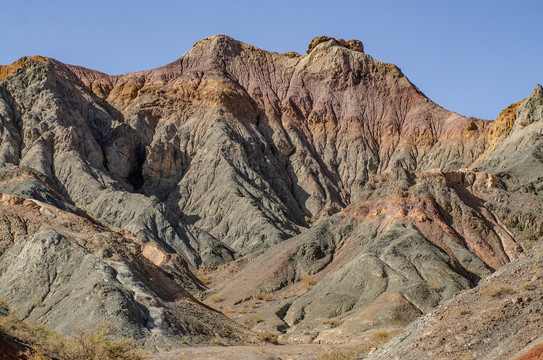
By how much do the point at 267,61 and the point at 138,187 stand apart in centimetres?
4777

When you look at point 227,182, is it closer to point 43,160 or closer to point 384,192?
point 43,160

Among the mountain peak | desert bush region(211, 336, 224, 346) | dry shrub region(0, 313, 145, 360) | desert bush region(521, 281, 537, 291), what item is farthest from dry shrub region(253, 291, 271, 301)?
the mountain peak

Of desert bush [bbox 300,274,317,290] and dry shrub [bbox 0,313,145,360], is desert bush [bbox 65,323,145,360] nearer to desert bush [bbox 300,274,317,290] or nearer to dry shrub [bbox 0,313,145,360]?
dry shrub [bbox 0,313,145,360]

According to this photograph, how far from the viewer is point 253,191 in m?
103

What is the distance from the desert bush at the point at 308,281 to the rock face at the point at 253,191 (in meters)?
0.77

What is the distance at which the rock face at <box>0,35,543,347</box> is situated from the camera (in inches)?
1665

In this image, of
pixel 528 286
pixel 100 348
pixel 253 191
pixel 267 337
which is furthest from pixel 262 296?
pixel 528 286

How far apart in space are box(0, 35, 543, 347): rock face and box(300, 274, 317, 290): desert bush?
77 cm

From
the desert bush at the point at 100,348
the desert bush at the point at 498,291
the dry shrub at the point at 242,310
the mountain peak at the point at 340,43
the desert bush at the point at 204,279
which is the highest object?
the mountain peak at the point at 340,43

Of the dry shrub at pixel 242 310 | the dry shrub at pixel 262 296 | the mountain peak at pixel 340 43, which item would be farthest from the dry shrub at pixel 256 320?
the mountain peak at pixel 340 43

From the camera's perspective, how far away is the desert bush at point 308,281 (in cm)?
6258

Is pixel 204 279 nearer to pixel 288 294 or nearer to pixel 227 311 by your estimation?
pixel 288 294

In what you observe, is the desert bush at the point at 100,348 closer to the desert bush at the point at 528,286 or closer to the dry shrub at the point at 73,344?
the dry shrub at the point at 73,344

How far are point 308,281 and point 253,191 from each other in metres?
41.0
